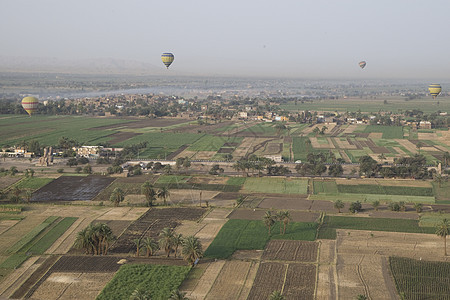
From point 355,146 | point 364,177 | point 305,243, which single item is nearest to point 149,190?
point 305,243

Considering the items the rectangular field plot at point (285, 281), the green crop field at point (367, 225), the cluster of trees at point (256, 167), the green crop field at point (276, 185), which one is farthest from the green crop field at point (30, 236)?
the cluster of trees at point (256, 167)

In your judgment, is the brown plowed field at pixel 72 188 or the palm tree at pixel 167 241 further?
the brown plowed field at pixel 72 188

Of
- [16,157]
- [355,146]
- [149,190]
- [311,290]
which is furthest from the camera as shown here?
[355,146]

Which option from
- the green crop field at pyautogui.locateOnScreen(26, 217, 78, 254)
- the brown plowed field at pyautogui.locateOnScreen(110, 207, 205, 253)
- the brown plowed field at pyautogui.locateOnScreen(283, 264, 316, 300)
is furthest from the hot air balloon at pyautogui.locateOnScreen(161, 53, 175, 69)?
the brown plowed field at pyautogui.locateOnScreen(283, 264, 316, 300)

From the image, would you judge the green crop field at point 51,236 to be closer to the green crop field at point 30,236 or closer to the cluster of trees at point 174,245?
the green crop field at point 30,236

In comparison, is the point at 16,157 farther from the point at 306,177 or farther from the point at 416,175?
the point at 416,175

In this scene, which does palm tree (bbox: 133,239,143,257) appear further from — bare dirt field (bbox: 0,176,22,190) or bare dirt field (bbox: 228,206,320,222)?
bare dirt field (bbox: 0,176,22,190)
